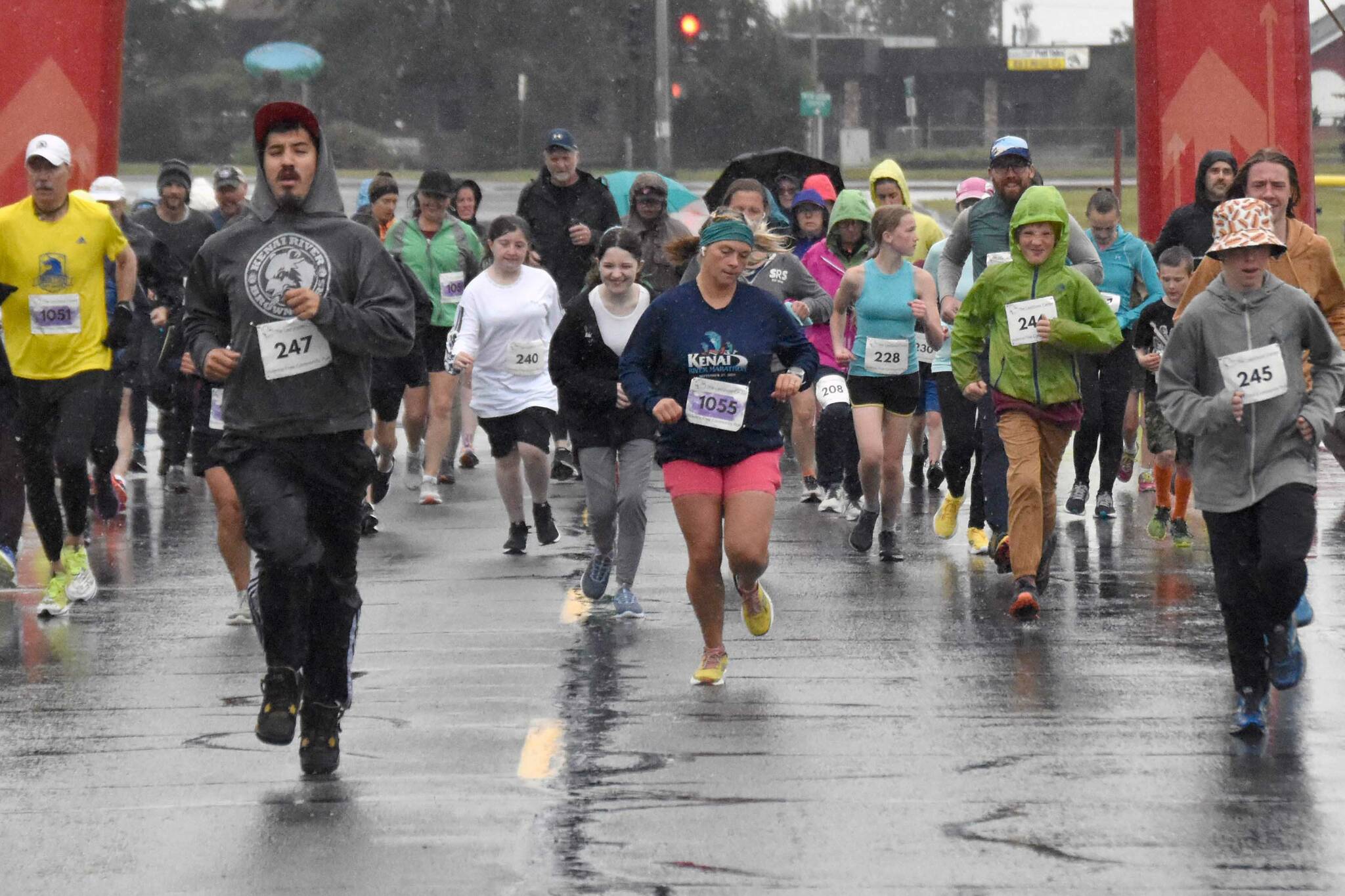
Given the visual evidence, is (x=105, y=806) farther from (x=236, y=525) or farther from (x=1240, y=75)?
(x=1240, y=75)

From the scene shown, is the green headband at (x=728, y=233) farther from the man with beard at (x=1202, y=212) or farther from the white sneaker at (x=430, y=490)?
the white sneaker at (x=430, y=490)

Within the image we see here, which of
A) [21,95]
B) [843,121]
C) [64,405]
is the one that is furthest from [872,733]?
[843,121]

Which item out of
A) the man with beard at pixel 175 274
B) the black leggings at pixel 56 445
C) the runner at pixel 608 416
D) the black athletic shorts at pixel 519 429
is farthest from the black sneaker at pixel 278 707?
the man with beard at pixel 175 274

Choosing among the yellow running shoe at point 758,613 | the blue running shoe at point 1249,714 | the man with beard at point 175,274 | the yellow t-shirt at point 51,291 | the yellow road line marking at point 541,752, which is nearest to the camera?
the yellow road line marking at point 541,752

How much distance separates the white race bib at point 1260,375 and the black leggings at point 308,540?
2.89 m

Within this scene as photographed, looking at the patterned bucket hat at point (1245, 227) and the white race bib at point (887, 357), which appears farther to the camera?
the white race bib at point (887, 357)

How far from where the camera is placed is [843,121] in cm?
8481

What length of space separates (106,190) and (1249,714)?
9430mm

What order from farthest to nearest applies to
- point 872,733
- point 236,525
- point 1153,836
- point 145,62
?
point 145,62 → point 236,525 → point 872,733 → point 1153,836

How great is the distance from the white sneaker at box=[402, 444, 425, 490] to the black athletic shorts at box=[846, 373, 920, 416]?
13.5 ft

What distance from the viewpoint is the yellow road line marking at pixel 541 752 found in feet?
22.1

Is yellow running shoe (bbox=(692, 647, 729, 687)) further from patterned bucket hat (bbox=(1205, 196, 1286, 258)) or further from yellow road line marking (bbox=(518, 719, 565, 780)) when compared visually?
patterned bucket hat (bbox=(1205, 196, 1286, 258))

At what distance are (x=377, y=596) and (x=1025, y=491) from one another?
10.3 ft

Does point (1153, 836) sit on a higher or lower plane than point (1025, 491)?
lower
